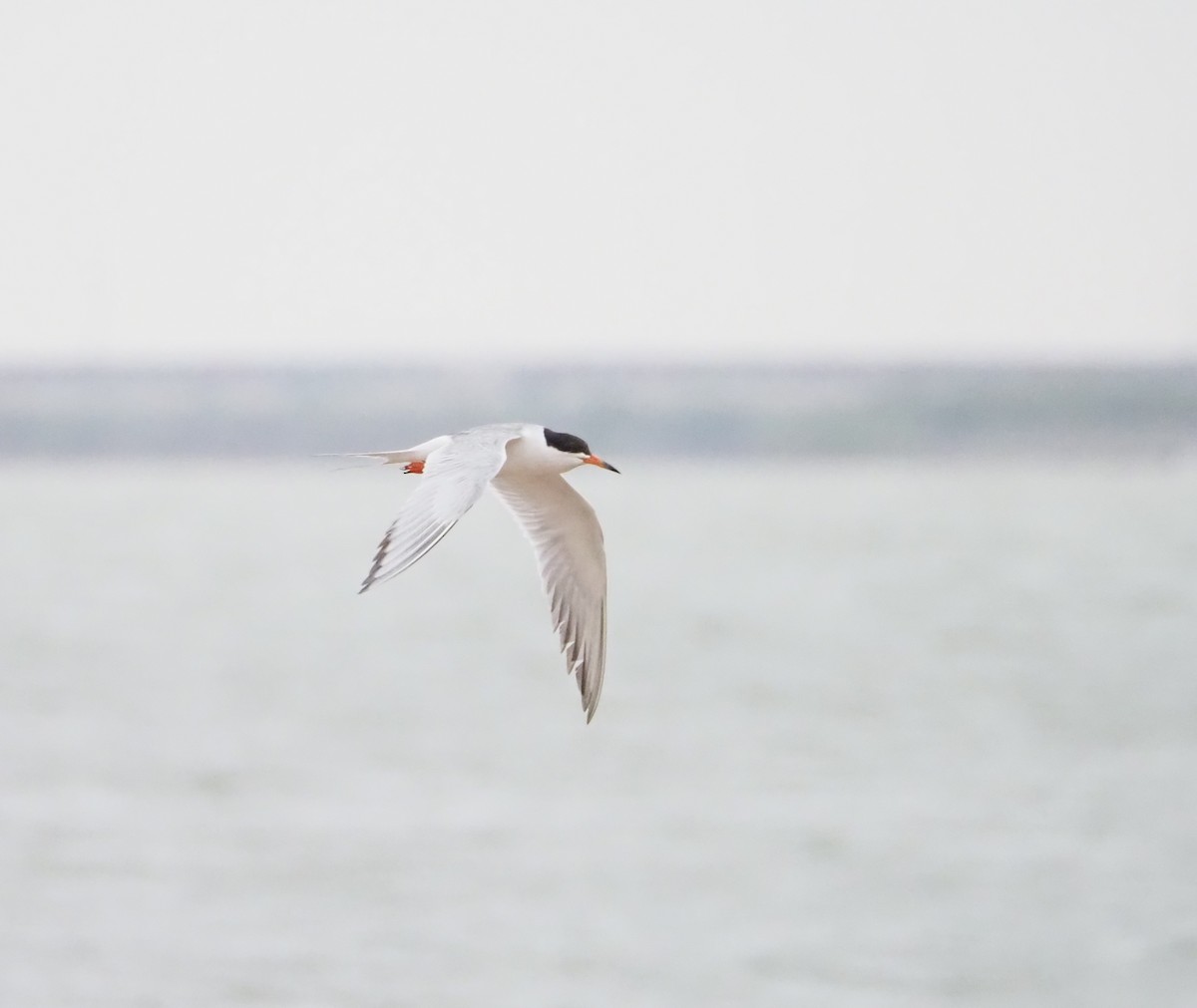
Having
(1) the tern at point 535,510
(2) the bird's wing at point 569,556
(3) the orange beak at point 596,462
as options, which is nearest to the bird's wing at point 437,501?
(1) the tern at point 535,510

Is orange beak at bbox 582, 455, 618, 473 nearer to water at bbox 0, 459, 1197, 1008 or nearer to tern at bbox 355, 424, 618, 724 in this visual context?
tern at bbox 355, 424, 618, 724

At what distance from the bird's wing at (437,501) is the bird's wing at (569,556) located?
4.10 feet

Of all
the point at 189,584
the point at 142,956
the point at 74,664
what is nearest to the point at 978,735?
the point at 142,956

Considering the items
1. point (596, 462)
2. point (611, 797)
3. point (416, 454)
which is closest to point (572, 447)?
point (596, 462)

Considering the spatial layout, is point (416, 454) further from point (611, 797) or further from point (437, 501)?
point (611, 797)

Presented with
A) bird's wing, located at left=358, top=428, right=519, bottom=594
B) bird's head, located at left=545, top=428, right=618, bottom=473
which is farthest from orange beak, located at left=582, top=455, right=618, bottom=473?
bird's wing, located at left=358, top=428, right=519, bottom=594

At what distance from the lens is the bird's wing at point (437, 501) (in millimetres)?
7926

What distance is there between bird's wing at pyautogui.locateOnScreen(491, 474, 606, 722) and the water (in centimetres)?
1451

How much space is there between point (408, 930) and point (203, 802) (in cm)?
951

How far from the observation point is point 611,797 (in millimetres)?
38875

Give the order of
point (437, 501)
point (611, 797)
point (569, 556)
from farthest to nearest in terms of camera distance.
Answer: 1. point (611, 797)
2. point (569, 556)
3. point (437, 501)

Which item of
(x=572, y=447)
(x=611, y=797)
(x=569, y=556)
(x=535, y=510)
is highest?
(x=572, y=447)

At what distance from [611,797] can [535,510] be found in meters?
29.1

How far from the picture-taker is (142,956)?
26.8 meters
